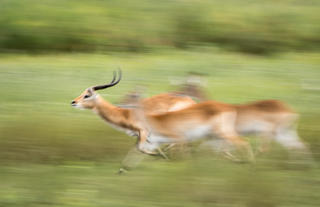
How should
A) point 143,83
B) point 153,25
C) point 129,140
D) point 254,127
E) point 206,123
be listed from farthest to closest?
point 153,25
point 143,83
point 129,140
point 254,127
point 206,123

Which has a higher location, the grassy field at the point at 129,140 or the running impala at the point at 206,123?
the running impala at the point at 206,123

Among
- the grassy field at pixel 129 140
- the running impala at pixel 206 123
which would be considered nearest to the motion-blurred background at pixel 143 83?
the grassy field at pixel 129 140

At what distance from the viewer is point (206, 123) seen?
5410 millimetres

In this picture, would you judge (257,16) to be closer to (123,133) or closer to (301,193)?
(123,133)

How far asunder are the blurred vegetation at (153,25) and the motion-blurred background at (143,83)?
0.01 m

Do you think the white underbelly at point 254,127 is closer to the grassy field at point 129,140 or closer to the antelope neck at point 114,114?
the grassy field at point 129,140

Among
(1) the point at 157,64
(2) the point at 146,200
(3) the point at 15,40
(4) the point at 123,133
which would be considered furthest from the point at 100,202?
(3) the point at 15,40

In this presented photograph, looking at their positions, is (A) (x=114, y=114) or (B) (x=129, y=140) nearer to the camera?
(A) (x=114, y=114)

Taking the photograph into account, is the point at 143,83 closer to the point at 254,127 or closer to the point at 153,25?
the point at 153,25

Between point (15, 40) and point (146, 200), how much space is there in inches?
183

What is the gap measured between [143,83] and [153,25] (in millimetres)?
1963

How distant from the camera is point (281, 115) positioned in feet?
18.1

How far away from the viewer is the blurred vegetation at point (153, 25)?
8953mm

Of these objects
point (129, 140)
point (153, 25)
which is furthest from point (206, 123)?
point (153, 25)
